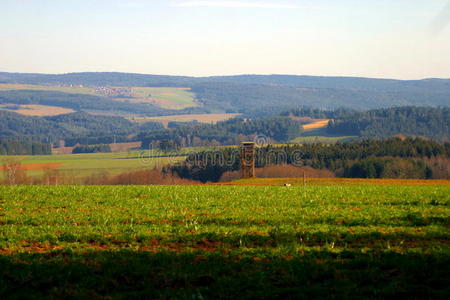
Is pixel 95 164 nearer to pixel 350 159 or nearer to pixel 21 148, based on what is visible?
pixel 21 148

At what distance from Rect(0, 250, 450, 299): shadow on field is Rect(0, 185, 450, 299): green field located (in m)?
0.03

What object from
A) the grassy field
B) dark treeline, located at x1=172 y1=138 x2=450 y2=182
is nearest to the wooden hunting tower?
dark treeline, located at x1=172 y1=138 x2=450 y2=182

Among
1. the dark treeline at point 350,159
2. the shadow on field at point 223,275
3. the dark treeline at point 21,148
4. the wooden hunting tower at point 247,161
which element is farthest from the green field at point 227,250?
the dark treeline at point 21,148

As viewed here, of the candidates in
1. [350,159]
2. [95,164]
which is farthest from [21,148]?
[350,159]

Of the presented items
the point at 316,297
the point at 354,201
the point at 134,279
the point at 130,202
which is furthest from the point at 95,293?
the point at 354,201

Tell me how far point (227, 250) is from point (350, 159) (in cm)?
11530

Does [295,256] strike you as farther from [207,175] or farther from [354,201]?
[207,175]

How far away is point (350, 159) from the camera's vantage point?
12644 cm

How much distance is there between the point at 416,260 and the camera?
43.3 ft

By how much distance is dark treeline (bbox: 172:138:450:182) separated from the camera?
115 meters

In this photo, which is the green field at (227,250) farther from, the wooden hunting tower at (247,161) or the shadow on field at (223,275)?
the wooden hunting tower at (247,161)

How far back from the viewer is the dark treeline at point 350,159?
115 m

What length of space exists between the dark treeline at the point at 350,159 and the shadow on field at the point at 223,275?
103 meters

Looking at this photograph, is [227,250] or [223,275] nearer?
[223,275]
